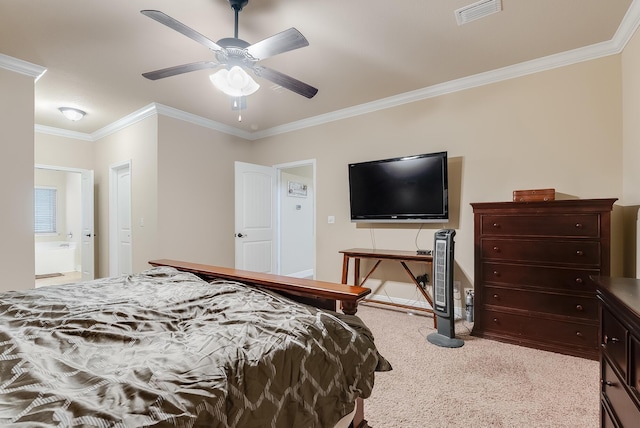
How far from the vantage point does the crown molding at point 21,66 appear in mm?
2879

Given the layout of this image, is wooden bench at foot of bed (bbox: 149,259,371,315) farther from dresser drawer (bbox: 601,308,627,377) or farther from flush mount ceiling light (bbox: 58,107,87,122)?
flush mount ceiling light (bbox: 58,107,87,122)

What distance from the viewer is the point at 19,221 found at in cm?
303

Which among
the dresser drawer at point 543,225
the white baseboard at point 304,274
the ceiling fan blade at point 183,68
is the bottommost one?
the white baseboard at point 304,274

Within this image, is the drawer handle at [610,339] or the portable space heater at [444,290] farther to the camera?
the portable space heater at [444,290]

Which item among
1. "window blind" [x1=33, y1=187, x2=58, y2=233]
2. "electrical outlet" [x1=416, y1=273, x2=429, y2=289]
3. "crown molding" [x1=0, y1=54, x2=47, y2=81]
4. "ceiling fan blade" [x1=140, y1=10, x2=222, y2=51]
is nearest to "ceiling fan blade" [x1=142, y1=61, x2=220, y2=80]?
"ceiling fan blade" [x1=140, y1=10, x2=222, y2=51]

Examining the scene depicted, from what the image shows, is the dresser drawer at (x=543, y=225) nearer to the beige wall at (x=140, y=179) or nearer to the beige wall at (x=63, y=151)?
the beige wall at (x=140, y=179)

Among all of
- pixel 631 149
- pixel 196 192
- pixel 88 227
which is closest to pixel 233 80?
pixel 196 192

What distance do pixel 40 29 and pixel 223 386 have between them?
3.26 m

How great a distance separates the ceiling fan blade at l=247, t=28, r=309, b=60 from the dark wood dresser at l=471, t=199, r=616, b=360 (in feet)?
6.91

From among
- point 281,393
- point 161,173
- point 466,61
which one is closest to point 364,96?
point 466,61

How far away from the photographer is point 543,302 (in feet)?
8.48

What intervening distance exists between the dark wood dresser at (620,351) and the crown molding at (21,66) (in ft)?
15.2

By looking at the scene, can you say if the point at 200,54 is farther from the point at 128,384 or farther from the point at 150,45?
the point at 128,384

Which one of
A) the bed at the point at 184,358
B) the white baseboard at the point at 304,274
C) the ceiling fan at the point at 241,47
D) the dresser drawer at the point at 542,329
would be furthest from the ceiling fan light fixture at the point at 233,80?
the white baseboard at the point at 304,274
